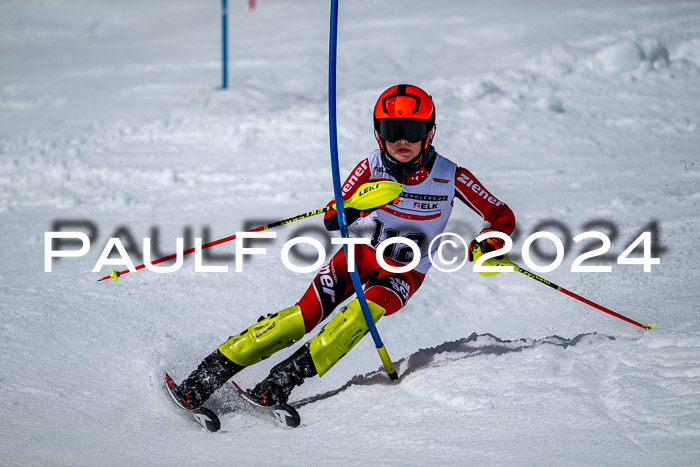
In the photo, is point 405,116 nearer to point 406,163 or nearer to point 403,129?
point 403,129

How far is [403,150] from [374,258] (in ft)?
2.25

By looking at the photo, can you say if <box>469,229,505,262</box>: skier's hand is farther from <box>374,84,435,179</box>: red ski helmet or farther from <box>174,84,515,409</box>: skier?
<box>374,84,435,179</box>: red ski helmet

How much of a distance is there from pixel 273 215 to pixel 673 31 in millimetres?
6912

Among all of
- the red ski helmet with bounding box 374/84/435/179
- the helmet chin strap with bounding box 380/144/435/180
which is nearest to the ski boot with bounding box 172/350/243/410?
the helmet chin strap with bounding box 380/144/435/180

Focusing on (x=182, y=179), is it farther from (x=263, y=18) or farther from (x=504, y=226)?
(x=263, y=18)

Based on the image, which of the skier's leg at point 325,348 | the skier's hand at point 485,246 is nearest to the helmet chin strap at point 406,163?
the skier's hand at point 485,246

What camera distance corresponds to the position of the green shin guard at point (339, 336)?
148 inches

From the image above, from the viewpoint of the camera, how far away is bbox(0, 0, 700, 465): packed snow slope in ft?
11.6

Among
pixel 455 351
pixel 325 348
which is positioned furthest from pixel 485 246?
pixel 325 348

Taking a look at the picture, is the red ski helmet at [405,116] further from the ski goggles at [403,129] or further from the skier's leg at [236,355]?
the skier's leg at [236,355]

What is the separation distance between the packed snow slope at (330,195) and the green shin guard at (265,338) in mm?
385

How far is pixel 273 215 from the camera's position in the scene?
674cm

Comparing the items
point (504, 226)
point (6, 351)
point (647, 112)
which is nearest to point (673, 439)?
point (504, 226)

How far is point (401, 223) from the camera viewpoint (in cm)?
415
